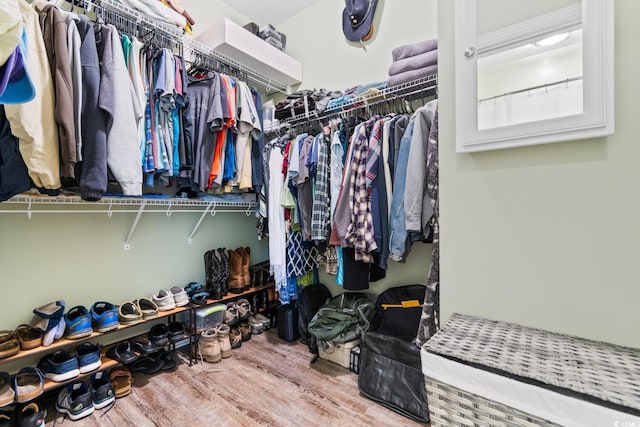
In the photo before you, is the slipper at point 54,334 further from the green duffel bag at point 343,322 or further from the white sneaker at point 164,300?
the green duffel bag at point 343,322

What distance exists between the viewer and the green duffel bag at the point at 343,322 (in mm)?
1863

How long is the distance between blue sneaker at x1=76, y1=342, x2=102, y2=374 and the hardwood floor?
0.23 meters

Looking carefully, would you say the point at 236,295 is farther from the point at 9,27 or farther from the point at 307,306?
the point at 9,27

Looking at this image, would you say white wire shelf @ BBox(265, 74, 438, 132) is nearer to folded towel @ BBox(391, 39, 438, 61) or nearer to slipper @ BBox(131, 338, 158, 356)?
folded towel @ BBox(391, 39, 438, 61)

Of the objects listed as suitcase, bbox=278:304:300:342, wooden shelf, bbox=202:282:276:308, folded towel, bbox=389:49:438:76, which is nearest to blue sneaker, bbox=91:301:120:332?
wooden shelf, bbox=202:282:276:308

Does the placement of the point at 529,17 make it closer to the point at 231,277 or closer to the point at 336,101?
the point at 336,101

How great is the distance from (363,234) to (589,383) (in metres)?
1.08

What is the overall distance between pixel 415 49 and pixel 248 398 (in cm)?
223

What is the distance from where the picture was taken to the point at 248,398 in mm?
1584

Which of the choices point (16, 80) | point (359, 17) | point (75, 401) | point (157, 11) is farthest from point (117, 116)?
point (359, 17)

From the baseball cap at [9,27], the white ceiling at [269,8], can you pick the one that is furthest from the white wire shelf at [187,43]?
the baseball cap at [9,27]

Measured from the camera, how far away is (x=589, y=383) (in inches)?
19.6

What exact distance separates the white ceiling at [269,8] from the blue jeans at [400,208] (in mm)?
1843

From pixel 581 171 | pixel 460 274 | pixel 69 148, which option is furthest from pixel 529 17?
pixel 69 148
